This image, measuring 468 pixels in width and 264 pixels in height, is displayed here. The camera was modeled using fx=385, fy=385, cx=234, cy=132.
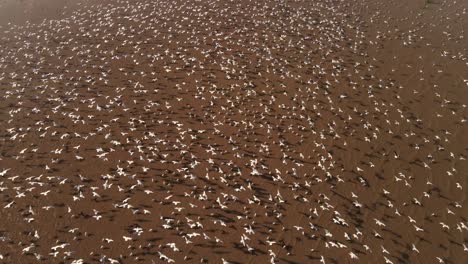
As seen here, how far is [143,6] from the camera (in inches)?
1591

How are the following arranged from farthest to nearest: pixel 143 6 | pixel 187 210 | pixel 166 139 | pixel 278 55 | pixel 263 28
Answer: pixel 143 6
pixel 263 28
pixel 278 55
pixel 166 139
pixel 187 210

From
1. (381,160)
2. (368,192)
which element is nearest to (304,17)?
(381,160)

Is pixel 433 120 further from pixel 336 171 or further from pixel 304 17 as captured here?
pixel 304 17

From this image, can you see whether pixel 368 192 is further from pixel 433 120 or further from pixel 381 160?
pixel 433 120

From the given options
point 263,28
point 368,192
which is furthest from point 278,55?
point 368,192

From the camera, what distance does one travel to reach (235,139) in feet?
75.7

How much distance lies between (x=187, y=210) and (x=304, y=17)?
84.9ft

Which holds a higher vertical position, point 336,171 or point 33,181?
point 336,171

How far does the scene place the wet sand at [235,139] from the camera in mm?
17438

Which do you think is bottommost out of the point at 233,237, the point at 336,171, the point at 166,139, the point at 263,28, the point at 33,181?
the point at 233,237

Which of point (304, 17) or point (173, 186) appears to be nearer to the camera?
point (173, 186)

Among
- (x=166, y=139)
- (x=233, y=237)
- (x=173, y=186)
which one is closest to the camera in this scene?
(x=233, y=237)

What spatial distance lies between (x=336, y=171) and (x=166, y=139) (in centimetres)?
995

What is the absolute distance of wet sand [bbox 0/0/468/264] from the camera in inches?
687
